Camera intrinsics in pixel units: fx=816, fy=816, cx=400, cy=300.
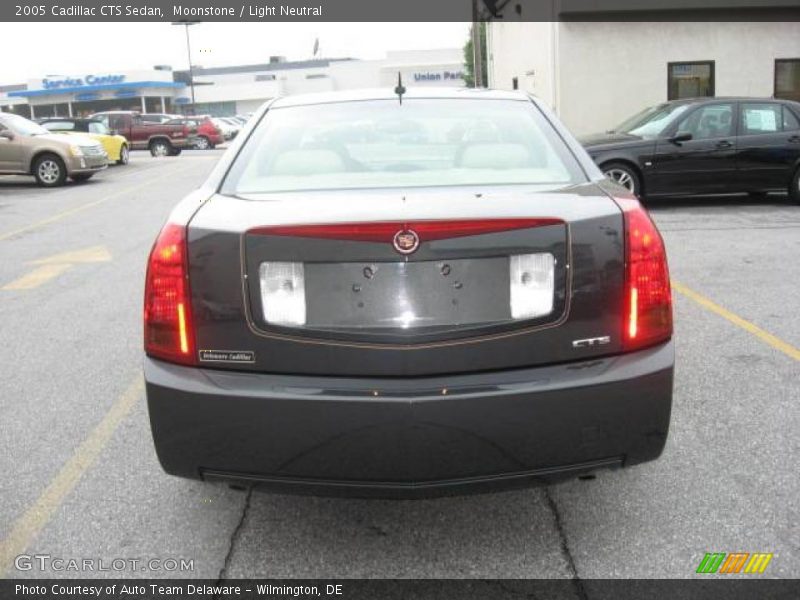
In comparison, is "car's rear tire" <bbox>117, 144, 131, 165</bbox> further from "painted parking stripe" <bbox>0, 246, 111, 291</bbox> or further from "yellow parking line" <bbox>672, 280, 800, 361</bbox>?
"yellow parking line" <bbox>672, 280, 800, 361</bbox>

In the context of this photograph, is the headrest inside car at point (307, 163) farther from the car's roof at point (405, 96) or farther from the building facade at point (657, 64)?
the building facade at point (657, 64)

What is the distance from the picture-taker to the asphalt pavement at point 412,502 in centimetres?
281

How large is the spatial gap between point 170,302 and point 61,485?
4.24 feet

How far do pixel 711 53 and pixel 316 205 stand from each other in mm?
18938

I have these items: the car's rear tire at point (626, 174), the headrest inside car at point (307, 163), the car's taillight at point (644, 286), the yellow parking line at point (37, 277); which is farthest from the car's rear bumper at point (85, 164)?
the car's taillight at point (644, 286)

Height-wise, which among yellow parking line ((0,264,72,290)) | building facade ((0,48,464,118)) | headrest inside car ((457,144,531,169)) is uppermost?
building facade ((0,48,464,118))

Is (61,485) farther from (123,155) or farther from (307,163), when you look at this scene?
(123,155)

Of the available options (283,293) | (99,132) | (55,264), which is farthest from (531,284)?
(99,132)

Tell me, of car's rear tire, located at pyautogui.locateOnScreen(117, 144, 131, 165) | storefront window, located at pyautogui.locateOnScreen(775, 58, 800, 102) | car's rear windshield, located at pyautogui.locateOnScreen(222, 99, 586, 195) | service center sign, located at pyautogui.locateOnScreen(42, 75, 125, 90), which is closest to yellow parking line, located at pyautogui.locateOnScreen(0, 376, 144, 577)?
car's rear windshield, located at pyautogui.locateOnScreen(222, 99, 586, 195)

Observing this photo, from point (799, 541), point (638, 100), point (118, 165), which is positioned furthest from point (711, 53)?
point (799, 541)

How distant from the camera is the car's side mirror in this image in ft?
35.7

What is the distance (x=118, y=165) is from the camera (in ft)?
79.0

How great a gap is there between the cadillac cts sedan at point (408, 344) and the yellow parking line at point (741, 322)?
8.90 ft

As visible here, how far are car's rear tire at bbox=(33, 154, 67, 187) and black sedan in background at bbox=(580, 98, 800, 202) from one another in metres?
12.2
